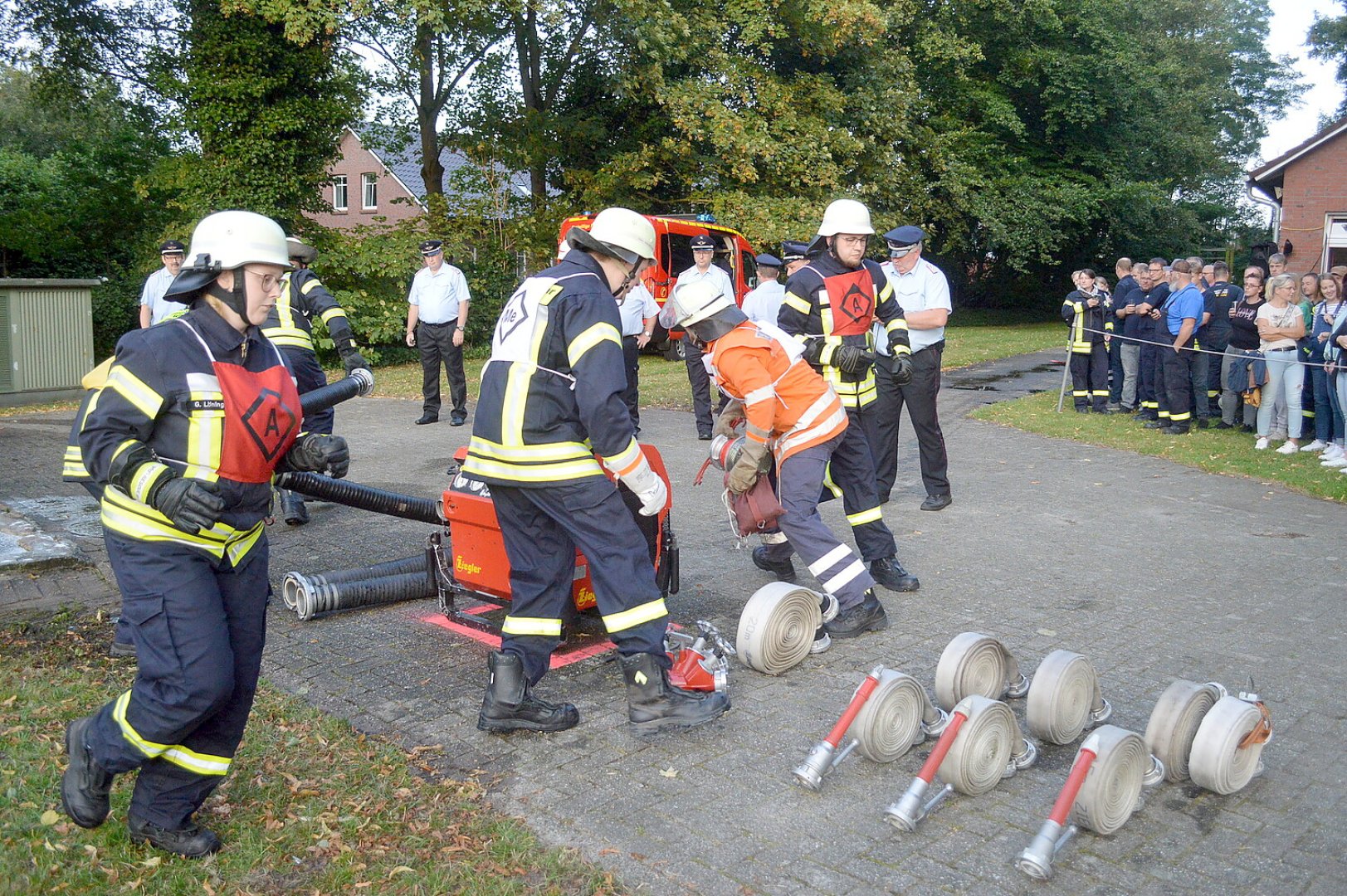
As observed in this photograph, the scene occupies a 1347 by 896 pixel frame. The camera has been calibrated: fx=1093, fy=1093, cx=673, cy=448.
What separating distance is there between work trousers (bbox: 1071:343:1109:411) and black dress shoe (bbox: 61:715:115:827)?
13.5 meters

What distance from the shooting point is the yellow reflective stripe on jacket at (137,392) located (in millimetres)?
3311

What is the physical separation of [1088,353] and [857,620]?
1060 centimetres

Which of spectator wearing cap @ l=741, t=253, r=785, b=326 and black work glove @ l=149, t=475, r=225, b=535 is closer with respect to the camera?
black work glove @ l=149, t=475, r=225, b=535

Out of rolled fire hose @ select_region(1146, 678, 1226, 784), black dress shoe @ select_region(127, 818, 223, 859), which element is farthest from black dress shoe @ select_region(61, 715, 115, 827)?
rolled fire hose @ select_region(1146, 678, 1226, 784)

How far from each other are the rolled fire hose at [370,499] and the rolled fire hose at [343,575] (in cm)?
28

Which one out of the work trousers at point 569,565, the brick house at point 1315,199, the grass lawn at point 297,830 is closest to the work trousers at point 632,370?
the work trousers at point 569,565

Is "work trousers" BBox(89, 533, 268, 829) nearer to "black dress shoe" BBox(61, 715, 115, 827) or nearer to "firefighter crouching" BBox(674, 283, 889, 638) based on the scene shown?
"black dress shoe" BBox(61, 715, 115, 827)

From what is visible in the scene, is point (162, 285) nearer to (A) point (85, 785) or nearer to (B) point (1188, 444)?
(A) point (85, 785)

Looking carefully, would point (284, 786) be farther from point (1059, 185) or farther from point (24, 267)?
point (1059, 185)

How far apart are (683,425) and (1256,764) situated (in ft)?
31.0

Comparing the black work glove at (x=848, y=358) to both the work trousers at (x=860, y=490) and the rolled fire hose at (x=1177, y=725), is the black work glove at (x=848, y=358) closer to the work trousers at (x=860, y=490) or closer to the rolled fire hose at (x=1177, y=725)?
the work trousers at (x=860, y=490)

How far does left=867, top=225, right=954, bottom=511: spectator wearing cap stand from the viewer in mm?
7824

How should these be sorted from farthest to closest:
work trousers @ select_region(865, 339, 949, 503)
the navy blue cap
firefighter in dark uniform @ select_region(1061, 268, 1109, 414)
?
1. firefighter in dark uniform @ select_region(1061, 268, 1109, 414)
2. the navy blue cap
3. work trousers @ select_region(865, 339, 949, 503)

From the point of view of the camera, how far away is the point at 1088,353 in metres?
14.8
